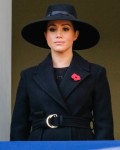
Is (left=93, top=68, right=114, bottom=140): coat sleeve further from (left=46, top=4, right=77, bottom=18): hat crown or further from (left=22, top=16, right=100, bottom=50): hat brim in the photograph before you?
(left=46, top=4, right=77, bottom=18): hat crown

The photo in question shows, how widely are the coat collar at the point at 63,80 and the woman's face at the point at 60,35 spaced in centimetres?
9

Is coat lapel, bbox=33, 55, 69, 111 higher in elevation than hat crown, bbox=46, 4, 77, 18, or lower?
lower

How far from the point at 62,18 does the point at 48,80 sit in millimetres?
332

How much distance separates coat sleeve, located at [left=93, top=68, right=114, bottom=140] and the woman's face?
9.1 inches

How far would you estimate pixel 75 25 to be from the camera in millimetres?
3391

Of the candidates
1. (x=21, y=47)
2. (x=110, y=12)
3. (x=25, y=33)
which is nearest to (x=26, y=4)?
(x=21, y=47)

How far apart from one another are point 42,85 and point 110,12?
3.66m

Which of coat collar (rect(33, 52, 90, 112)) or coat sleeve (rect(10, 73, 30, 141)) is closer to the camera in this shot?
coat collar (rect(33, 52, 90, 112))

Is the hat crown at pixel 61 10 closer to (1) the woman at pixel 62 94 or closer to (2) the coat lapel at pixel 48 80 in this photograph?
(1) the woman at pixel 62 94

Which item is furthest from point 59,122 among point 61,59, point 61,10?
point 61,10

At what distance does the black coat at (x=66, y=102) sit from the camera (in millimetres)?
3248

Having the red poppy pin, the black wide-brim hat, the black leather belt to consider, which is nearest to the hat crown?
the black wide-brim hat

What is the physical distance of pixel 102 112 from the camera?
329 centimetres

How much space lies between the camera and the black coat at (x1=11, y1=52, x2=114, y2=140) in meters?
3.25
